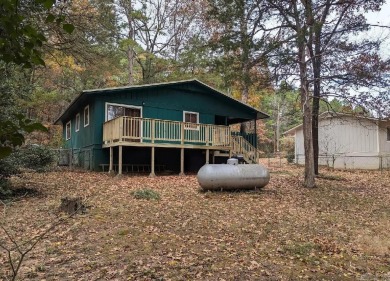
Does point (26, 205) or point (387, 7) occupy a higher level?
point (387, 7)

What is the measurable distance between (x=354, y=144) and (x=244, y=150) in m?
10.2

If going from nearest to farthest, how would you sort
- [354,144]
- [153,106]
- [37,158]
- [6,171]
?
[6,171], [37,158], [153,106], [354,144]

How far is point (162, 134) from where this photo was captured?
14922mm

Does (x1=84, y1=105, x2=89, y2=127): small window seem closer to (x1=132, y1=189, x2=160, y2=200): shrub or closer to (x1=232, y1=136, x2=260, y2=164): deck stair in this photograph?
(x1=232, y1=136, x2=260, y2=164): deck stair

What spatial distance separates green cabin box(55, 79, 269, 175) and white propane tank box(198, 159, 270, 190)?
4189 millimetres

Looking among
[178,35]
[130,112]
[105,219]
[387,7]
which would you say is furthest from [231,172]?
[178,35]

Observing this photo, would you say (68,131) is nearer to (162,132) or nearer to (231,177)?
(162,132)

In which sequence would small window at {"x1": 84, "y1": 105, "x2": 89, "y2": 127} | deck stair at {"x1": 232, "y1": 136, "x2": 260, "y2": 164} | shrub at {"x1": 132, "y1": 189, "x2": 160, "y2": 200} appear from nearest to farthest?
shrub at {"x1": 132, "y1": 189, "x2": 160, "y2": 200} < deck stair at {"x1": 232, "y1": 136, "x2": 260, "y2": 164} < small window at {"x1": 84, "y1": 105, "x2": 89, "y2": 127}

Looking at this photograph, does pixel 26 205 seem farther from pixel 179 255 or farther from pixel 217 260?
pixel 217 260

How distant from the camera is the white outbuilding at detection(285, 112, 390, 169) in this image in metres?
22.3

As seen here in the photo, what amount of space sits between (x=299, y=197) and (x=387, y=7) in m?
7.82

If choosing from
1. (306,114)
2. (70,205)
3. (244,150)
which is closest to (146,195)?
(70,205)

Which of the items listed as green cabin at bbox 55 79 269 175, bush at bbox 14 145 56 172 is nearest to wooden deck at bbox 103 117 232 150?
green cabin at bbox 55 79 269 175

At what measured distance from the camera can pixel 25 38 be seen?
1.81 metres
